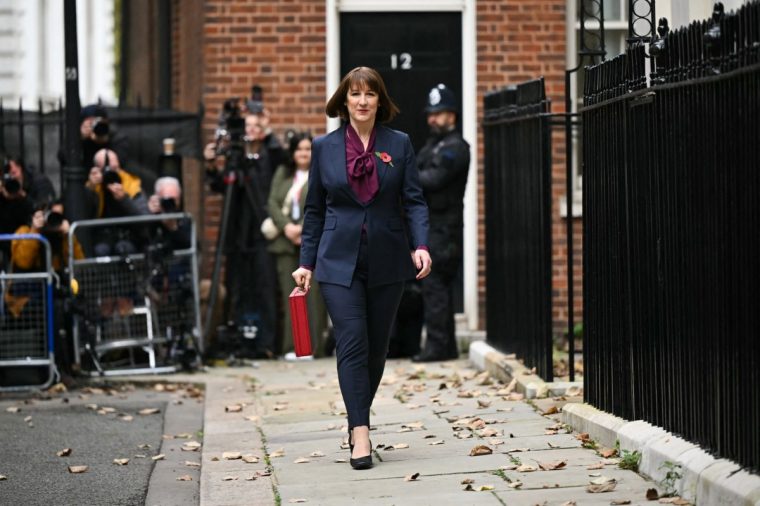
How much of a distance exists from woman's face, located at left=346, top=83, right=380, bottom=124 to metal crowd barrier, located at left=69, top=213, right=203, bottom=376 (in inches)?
209

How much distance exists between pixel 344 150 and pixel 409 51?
271 inches

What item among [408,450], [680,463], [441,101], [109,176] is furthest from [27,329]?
[680,463]

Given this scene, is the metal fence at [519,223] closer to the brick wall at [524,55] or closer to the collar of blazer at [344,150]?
the brick wall at [524,55]

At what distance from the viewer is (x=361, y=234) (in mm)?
8016

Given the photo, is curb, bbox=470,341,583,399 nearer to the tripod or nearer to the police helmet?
the police helmet

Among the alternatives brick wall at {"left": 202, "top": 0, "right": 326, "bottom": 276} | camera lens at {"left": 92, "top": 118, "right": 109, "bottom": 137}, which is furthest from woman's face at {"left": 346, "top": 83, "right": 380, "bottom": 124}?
brick wall at {"left": 202, "top": 0, "right": 326, "bottom": 276}

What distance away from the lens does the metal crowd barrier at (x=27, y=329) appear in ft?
40.5

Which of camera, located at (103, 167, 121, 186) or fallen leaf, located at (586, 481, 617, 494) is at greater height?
camera, located at (103, 167, 121, 186)

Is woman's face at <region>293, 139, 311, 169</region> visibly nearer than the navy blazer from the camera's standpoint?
No

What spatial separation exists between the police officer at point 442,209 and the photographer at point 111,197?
2.48 meters

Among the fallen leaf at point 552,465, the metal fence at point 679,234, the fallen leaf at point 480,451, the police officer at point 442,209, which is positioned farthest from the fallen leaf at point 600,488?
the police officer at point 442,209

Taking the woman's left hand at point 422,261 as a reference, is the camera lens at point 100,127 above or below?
above

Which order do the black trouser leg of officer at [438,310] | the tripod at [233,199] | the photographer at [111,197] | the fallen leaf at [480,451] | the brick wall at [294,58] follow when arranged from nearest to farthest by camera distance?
the fallen leaf at [480,451], the black trouser leg of officer at [438,310], the photographer at [111,197], the tripod at [233,199], the brick wall at [294,58]

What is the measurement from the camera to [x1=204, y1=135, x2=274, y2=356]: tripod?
13952 mm
